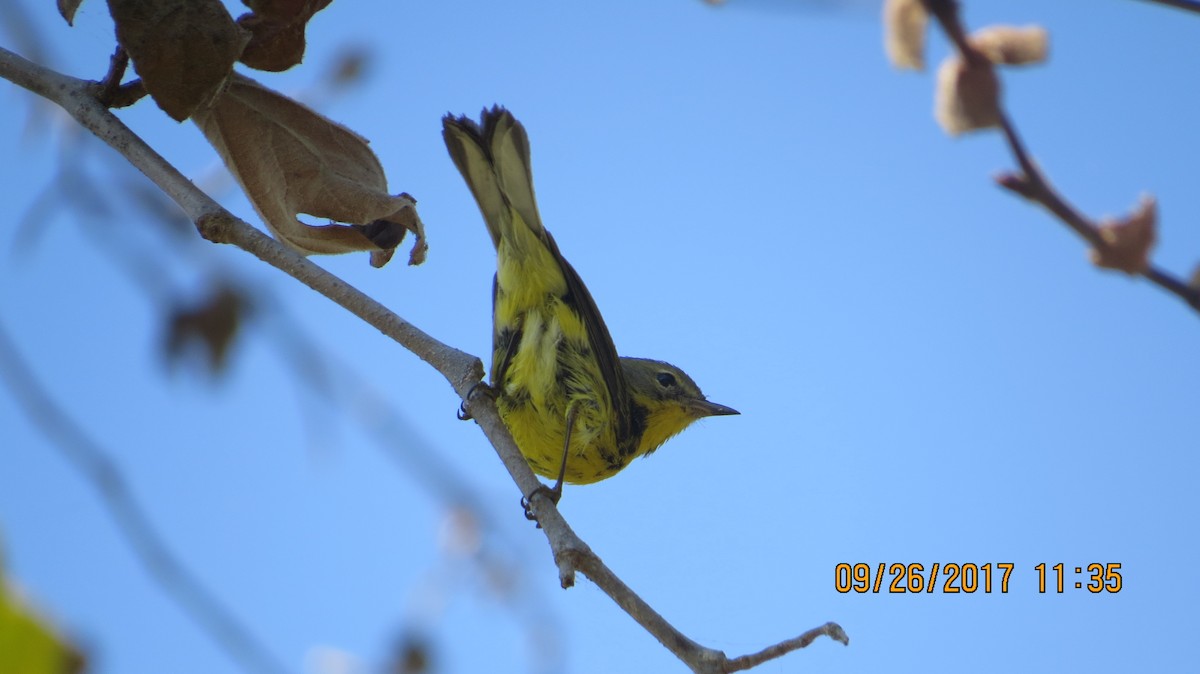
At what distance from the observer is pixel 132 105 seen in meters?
2.34

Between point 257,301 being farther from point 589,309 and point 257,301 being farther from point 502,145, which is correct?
point 589,309

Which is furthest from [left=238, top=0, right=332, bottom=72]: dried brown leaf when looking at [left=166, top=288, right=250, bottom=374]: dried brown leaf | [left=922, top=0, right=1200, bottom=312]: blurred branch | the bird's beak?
the bird's beak

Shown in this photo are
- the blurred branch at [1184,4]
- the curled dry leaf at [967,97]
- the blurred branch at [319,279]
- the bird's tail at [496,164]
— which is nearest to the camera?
the blurred branch at [1184,4]

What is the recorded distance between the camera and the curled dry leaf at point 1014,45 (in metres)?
1.19

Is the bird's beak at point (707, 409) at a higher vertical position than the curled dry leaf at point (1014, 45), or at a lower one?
higher

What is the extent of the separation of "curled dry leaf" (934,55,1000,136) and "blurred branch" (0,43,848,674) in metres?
0.99

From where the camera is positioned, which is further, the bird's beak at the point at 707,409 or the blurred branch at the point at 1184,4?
the bird's beak at the point at 707,409

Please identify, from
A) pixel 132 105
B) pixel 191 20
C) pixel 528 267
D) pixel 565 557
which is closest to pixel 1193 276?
pixel 565 557

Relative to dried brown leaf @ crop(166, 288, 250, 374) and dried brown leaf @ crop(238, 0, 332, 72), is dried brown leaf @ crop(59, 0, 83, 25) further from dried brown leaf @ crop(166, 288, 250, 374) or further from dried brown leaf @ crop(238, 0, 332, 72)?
dried brown leaf @ crop(166, 288, 250, 374)

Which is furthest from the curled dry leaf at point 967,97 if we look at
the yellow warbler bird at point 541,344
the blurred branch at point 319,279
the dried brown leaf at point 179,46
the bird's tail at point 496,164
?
the yellow warbler bird at point 541,344

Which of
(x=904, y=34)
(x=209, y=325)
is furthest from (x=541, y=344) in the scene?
(x=904, y=34)

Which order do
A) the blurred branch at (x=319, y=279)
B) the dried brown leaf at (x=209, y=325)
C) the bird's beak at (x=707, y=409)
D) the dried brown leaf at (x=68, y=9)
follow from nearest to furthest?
the blurred branch at (x=319, y=279) → the dried brown leaf at (x=68, y=9) → the dried brown leaf at (x=209, y=325) → the bird's beak at (x=707, y=409)

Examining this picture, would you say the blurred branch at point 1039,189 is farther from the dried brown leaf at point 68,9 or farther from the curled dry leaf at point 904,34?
the dried brown leaf at point 68,9

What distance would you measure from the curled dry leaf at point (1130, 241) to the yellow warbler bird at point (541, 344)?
3.45 meters
